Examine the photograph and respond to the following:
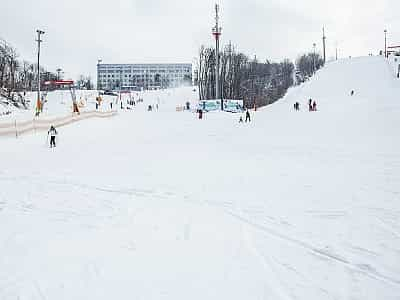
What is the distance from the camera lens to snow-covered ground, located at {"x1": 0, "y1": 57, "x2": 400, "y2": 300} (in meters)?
4.92

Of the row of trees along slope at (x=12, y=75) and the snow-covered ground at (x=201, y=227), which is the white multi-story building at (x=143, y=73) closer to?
the row of trees along slope at (x=12, y=75)

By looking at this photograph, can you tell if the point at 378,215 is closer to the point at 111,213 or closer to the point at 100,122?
the point at 111,213

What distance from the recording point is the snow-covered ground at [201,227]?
194 inches

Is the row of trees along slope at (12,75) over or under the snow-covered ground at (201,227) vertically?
over

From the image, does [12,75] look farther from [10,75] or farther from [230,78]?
[230,78]

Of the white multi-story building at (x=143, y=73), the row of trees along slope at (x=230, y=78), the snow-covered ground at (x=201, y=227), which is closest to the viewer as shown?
the snow-covered ground at (x=201, y=227)

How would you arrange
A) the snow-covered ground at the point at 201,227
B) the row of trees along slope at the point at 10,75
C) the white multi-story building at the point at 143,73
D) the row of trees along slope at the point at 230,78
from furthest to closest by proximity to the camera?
the white multi-story building at the point at 143,73
the row of trees along slope at the point at 230,78
the row of trees along slope at the point at 10,75
the snow-covered ground at the point at 201,227

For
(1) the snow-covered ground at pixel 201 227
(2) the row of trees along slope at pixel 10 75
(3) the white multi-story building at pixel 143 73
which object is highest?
(3) the white multi-story building at pixel 143 73

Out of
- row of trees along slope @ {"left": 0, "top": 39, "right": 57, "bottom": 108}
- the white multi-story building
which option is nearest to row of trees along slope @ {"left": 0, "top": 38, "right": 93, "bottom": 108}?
row of trees along slope @ {"left": 0, "top": 39, "right": 57, "bottom": 108}

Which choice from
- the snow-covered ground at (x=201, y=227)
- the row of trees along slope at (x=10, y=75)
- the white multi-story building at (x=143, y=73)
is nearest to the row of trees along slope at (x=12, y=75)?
the row of trees along slope at (x=10, y=75)

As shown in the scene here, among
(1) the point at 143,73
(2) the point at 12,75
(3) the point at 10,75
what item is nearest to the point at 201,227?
(2) the point at 12,75

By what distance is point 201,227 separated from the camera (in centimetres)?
720

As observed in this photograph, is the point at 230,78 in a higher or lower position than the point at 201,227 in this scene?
higher

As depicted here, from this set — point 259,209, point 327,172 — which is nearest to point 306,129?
point 327,172
